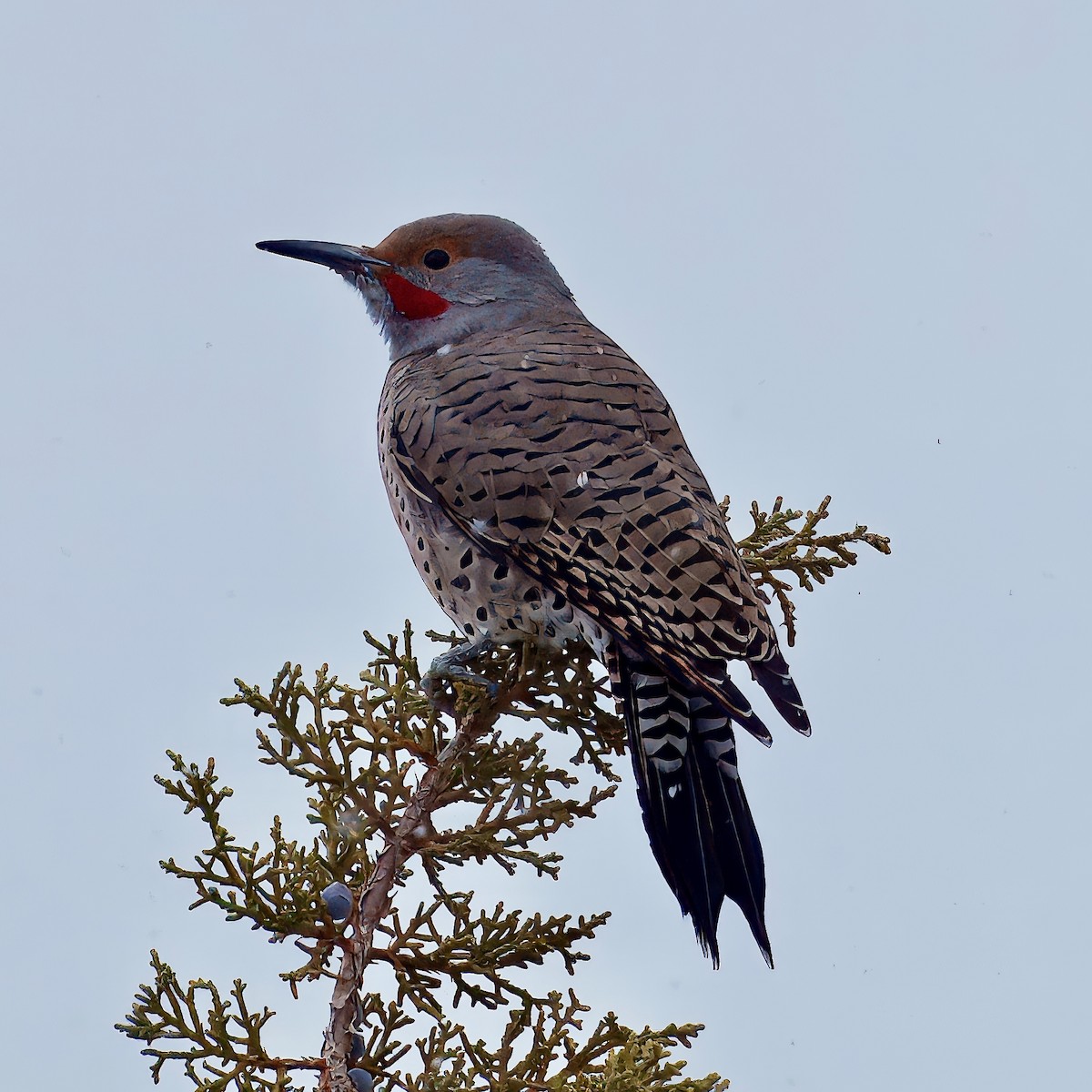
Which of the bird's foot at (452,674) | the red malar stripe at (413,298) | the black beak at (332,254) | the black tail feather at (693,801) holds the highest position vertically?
the black beak at (332,254)

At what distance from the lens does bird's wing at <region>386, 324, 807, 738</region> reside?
7.43 feet

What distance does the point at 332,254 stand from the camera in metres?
3.02

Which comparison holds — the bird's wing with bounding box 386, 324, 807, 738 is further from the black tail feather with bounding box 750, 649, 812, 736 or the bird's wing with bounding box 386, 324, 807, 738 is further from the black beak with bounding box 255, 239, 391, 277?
the black beak with bounding box 255, 239, 391, 277

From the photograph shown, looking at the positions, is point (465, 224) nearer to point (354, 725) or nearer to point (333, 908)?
point (354, 725)

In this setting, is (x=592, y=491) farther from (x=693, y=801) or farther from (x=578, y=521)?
(x=693, y=801)

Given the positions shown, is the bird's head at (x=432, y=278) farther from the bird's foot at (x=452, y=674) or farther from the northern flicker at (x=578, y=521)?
the bird's foot at (x=452, y=674)

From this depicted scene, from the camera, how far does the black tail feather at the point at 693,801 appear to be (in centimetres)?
228

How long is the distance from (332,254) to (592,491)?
969 millimetres

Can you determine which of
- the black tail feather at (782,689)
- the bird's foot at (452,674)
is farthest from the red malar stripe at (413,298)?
the black tail feather at (782,689)

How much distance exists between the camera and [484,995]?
7.58 ft


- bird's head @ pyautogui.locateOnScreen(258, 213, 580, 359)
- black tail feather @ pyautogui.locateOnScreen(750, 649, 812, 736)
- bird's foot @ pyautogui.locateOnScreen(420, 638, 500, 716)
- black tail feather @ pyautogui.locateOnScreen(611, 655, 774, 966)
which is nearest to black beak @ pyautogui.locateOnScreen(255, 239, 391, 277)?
bird's head @ pyautogui.locateOnScreen(258, 213, 580, 359)

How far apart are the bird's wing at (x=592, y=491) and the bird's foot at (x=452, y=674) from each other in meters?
0.21

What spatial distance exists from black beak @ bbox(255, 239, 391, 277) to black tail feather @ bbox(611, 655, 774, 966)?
47.7 inches

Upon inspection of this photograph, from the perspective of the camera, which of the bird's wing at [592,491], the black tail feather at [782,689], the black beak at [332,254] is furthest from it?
the black beak at [332,254]
